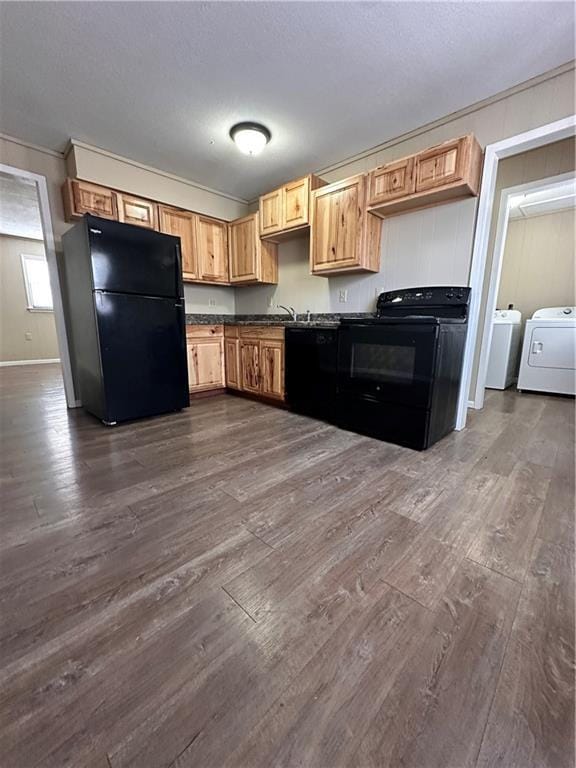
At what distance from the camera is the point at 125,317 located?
8.79 ft

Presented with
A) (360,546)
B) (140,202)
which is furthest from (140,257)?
(360,546)

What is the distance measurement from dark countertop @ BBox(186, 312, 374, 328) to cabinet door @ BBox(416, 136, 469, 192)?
3.73 ft

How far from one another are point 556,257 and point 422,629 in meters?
5.33

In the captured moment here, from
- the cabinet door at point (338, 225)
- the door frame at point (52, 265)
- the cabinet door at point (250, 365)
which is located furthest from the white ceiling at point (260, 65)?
the cabinet door at point (250, 365)

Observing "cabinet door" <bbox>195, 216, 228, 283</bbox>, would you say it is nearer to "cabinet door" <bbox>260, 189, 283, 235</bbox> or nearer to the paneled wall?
"cabinet door" <bbox>260, 189, 283, 235</bbox>

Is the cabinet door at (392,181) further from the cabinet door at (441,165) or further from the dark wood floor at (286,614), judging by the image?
the dark wood floor at (286,614)

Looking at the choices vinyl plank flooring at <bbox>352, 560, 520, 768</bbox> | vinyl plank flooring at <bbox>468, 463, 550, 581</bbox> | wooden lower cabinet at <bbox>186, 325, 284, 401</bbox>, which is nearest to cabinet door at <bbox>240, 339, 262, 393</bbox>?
wooden lower cabinet at <bbox>186, 325, 284, 401</bbox>

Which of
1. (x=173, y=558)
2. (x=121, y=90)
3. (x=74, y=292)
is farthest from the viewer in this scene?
(x=74, y=292)

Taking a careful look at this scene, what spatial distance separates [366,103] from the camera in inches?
91.7

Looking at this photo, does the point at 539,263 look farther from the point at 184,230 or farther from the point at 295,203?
the point at 184,230

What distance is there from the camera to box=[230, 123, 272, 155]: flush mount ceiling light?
8.47 feet

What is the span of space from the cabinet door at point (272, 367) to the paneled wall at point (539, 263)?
3835 mm

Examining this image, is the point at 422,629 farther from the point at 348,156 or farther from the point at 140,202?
the point at 140,202

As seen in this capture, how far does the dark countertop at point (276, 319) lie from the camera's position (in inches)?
126
